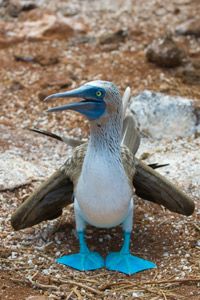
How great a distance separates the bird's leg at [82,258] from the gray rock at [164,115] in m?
1.83

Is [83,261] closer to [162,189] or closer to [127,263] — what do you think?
[127,263]

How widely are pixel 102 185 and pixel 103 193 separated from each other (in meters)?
0.05

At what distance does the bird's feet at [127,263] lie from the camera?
12.2 ft

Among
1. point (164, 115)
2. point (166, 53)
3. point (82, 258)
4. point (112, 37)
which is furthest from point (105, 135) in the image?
point (112, 37)

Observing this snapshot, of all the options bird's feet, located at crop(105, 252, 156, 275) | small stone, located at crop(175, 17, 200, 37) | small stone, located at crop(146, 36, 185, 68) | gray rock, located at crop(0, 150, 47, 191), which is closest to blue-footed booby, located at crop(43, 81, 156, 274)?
bird's feet, located at crop(105, 252, 156, 275)

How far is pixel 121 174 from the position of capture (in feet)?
12.0

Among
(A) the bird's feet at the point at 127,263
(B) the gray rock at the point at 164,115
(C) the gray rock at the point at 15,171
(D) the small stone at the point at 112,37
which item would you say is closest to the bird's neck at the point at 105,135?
(A) the bird's feet at the point at 127,263

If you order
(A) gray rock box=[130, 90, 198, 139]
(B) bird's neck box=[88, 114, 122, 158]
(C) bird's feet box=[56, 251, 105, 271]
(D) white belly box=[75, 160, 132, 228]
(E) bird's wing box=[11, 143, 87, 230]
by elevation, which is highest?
(B) bird's neck box=[88, 114, 122, 158]

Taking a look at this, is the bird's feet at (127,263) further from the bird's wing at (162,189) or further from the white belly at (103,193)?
the bird's wing at (162,189)

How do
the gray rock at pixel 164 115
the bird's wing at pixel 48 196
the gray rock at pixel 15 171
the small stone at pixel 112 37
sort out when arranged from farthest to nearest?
1. the small stone at pixel 112 37
2. the gray rock at pixel 164 115
3. the gray rock at pixel 15 171
4. the bird's wing at pixel 48 196

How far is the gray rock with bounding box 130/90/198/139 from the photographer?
556 cm

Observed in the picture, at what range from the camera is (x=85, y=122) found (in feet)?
18.9

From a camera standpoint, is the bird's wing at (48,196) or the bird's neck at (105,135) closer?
the bird's neck at (105,135)

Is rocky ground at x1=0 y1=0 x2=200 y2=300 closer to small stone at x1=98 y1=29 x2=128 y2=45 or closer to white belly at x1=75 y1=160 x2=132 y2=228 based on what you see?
small stone at x1=98 y1=29 x2=128 y2=45
